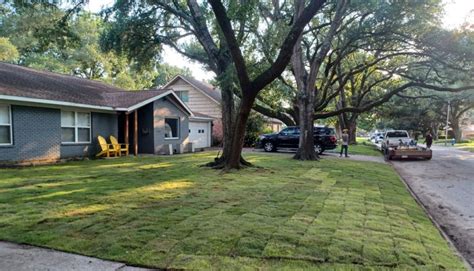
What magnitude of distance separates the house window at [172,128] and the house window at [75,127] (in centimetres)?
557

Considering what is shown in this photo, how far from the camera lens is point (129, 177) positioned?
1044 cm

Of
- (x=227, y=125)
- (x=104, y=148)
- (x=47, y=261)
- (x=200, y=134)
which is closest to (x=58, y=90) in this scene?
(x=104, y=148)

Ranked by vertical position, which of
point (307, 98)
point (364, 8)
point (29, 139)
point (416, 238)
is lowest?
point (416, 238)

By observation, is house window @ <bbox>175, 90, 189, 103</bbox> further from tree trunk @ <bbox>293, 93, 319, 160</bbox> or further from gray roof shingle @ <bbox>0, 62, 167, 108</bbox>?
tree trunk @ <bbox>293, 93, 319, 160</bbox>

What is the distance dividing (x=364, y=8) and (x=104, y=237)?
16.5 m

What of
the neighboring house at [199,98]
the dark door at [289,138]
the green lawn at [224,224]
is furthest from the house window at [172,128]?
the green lawn at [224,224]

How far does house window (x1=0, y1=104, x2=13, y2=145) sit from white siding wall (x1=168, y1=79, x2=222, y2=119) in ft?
64.1

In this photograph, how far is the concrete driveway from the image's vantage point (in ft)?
19.9

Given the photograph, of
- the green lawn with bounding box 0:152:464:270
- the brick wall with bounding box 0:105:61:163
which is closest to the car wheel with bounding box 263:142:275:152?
the brick wall with bounding box 0:105:61:163

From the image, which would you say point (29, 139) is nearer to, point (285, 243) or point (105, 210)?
point (105, 210)

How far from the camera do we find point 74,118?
16.0 metres

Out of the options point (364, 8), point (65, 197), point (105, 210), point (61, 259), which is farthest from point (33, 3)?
point (364, 8)

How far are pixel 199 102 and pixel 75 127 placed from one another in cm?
1672

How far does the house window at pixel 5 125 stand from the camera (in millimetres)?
12742
